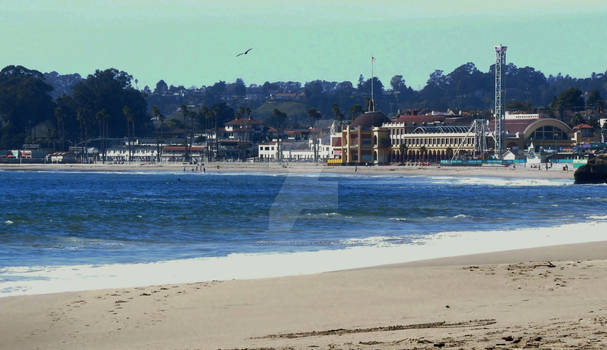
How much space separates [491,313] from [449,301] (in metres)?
1.74

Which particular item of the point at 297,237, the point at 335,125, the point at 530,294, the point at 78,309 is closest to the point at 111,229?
the point at 297,237

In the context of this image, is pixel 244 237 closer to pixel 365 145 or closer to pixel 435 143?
pixel 435 143

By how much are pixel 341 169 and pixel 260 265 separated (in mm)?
129516

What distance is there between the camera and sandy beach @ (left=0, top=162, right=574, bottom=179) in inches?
4680

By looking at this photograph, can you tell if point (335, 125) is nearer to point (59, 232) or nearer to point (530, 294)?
point (59, 232)

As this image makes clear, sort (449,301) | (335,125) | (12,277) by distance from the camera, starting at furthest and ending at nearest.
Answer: (335,125) → (12,277) → (449,301)

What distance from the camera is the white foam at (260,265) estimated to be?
18.1m

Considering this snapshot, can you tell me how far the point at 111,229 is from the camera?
35750mm

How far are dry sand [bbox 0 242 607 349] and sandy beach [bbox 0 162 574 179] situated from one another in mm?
92452

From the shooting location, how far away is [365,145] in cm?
16662

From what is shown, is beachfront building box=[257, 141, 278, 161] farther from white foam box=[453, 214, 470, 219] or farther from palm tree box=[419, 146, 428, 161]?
white foam box=[453, 214, 470, 219]

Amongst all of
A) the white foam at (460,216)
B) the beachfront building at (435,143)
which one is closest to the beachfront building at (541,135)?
the beachfront building at (435,143)

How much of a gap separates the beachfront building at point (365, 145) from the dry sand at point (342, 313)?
478ft

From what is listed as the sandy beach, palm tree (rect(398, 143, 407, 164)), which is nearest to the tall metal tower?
the sandy beach
